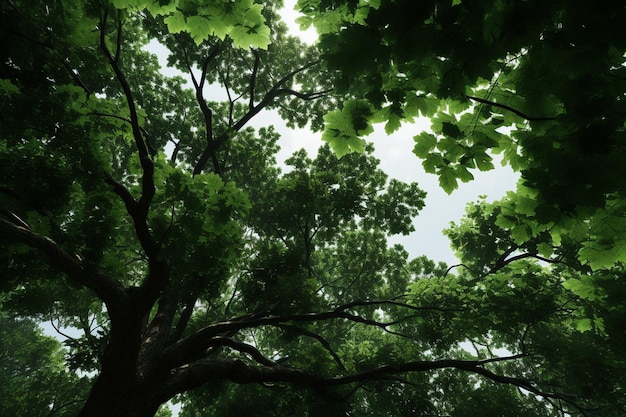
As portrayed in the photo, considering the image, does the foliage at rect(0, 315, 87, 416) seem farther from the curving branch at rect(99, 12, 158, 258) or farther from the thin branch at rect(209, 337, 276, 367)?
the curving branch at rect(99, 12, 158, 258)

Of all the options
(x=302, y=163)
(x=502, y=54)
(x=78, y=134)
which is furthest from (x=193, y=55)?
(x=502, y=54)

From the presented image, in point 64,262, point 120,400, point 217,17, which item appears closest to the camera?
point 217,17

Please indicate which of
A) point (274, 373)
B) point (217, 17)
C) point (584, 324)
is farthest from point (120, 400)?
point (584, 324)

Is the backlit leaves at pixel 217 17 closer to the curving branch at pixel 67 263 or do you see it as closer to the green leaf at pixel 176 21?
the green leaf at pixel 176 21

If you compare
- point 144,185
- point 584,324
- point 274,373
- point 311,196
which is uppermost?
point 311,196

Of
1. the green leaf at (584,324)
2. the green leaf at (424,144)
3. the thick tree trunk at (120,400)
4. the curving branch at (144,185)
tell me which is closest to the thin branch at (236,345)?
the thick tree trunk at (120,400)

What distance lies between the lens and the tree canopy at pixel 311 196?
210 cm

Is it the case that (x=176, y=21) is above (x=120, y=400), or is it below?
above

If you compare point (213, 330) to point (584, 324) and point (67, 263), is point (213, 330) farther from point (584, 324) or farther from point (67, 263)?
point (584, 324)

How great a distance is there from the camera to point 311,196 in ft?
35.0

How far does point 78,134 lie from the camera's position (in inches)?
215

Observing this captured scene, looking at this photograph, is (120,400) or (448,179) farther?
(120,400)

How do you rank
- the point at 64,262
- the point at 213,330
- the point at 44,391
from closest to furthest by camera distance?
the point at 64,262
the point at 213,330
the point at 44,391

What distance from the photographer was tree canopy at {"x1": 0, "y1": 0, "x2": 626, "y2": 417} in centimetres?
210
